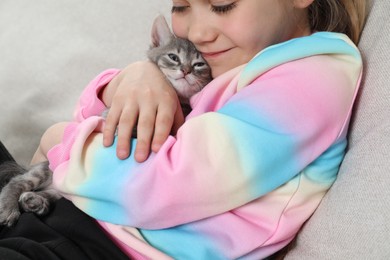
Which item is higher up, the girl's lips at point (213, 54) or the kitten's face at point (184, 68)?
the girl's lips at point (213, 54)

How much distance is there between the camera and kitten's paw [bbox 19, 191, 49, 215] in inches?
38.2

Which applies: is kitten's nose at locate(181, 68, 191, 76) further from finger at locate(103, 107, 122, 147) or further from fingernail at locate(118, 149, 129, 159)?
fingernail at locate(118, 149, 129, 159)

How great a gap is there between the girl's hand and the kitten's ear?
0.69 ft

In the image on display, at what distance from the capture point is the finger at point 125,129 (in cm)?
86

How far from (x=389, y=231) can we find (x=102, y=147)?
1.74ft

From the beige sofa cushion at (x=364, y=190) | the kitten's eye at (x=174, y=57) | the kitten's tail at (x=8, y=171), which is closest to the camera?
the beige sofa cushion at (x=364, y=190)

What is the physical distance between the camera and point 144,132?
894 mm

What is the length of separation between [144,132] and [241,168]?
0.72 feet

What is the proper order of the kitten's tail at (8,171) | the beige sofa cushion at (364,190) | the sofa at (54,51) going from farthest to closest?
the sofa at (54,51) → the kitten's tail at (8,171) → the beige sofa cushion at (364,190)

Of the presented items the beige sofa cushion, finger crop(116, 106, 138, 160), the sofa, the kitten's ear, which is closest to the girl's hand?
finger crop(116, 106, 138, 160)

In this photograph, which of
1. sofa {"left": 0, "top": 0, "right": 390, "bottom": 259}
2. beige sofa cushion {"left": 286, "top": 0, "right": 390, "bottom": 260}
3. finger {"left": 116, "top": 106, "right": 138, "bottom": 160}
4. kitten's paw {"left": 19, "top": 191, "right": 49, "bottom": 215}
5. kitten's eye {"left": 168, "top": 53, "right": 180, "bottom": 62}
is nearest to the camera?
beige sofa cushion {"left": 286, "top": 0, "right": 390, "bottom": 260}

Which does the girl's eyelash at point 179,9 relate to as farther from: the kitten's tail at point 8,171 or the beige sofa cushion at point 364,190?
the kitten's tail at point 8,171

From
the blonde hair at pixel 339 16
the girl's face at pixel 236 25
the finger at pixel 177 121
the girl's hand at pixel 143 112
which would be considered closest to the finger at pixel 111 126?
the girl's hand at pixel 143 112

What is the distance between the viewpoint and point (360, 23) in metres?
1.04
